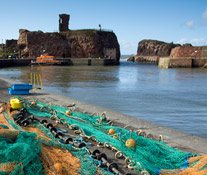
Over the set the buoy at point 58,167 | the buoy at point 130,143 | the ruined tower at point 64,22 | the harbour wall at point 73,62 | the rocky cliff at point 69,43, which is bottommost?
the harbour wall at point 73,62

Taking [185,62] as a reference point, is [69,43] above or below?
above

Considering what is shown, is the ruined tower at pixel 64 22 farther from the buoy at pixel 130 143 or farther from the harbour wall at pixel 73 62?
the buoy at pixel 130 143

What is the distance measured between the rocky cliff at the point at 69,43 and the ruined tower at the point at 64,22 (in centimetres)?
354

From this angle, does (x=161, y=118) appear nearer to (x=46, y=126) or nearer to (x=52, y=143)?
(x=46, y=126)

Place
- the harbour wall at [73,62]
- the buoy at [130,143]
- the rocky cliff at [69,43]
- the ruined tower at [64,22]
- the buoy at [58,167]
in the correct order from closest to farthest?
the buoy at [58,167] → the buoy at [130,143] → the harbour wall at [73,62] → the rocky cliff at [69,43] → the ruined tower at [64,22]

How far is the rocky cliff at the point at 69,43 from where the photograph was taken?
96.6m

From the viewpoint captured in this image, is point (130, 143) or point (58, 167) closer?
point (58, 167)

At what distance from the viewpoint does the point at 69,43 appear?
10006 cm

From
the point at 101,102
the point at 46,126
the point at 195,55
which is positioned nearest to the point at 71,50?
the point at 195,55

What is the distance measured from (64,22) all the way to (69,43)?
1185 cm

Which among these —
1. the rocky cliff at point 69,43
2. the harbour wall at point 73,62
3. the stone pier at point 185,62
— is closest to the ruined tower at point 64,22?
the rocky cliff at point 69,43

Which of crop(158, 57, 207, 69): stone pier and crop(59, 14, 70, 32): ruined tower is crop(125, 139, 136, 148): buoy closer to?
crop(158, 57, 207, 69): stone pier

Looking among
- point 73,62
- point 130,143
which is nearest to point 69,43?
point 73,62

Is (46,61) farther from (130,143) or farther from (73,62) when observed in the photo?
(130,143)
